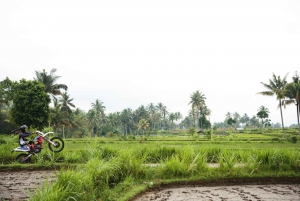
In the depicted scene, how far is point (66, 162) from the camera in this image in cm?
901

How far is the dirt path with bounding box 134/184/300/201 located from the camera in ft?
18.3

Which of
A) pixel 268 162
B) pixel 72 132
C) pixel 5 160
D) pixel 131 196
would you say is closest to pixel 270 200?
pixel 268 162

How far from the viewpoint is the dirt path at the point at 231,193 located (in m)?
5.57

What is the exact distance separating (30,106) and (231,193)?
72.3 ft

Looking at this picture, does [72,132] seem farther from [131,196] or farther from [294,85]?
[131,196]

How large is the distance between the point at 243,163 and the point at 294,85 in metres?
24.2

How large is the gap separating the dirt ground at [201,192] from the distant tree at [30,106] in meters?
16.5

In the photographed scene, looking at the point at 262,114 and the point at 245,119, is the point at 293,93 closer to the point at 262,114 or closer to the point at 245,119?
the point at 262,114

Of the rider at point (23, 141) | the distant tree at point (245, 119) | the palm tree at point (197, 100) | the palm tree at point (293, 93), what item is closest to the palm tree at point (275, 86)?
the palm tree at point (293, 93)

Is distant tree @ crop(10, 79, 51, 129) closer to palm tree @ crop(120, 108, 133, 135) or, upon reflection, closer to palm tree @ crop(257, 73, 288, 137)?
palm tree @ crop(257, 73, 288, 137)

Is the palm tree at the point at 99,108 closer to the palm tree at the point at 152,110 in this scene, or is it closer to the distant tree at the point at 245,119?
the palm tree at the point at 152,110

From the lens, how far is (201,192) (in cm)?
614

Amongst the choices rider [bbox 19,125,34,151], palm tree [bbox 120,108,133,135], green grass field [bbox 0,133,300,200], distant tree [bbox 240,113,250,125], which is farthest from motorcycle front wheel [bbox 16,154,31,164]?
distant tree [bbox 240,113,250,125]

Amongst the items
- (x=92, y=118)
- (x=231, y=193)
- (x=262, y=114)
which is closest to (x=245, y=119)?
(x=262, y=114)
